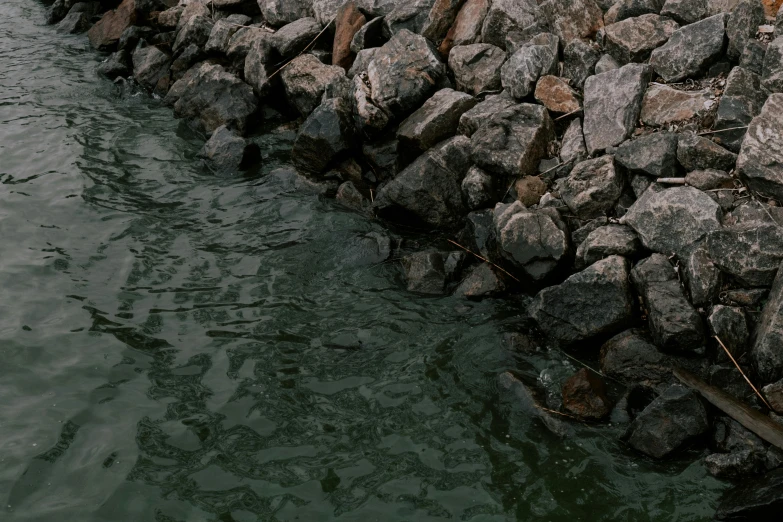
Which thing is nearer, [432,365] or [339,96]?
[432,365]

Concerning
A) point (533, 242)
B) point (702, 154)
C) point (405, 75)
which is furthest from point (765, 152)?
point (405, 75)

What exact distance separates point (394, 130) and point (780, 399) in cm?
575

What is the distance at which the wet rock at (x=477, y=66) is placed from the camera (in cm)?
913

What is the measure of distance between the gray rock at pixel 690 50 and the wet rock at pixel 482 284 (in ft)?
8.90

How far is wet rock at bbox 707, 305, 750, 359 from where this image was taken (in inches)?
236

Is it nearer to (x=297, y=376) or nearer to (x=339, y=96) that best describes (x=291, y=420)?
(x=297, y=376)

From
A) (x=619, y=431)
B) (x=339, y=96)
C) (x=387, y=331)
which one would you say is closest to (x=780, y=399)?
(x=619, y=431)

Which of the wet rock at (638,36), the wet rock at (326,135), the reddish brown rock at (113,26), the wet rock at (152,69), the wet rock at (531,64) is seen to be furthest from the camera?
the reddish brown rock at (113,26)

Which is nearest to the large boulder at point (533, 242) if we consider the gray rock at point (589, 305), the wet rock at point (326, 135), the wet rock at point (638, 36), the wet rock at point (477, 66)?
the gray rock at point (589, 305)

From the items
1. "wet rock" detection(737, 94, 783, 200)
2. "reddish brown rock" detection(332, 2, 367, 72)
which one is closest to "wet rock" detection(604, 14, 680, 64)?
"wet rock" detection(737, 94, 783, 200)

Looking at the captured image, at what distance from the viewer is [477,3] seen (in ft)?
31.9

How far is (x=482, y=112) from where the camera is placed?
8.70m

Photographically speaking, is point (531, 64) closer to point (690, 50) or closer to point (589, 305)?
point (690, 50)

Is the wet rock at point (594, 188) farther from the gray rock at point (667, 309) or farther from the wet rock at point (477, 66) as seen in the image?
the wet rock at point (477, 66)
